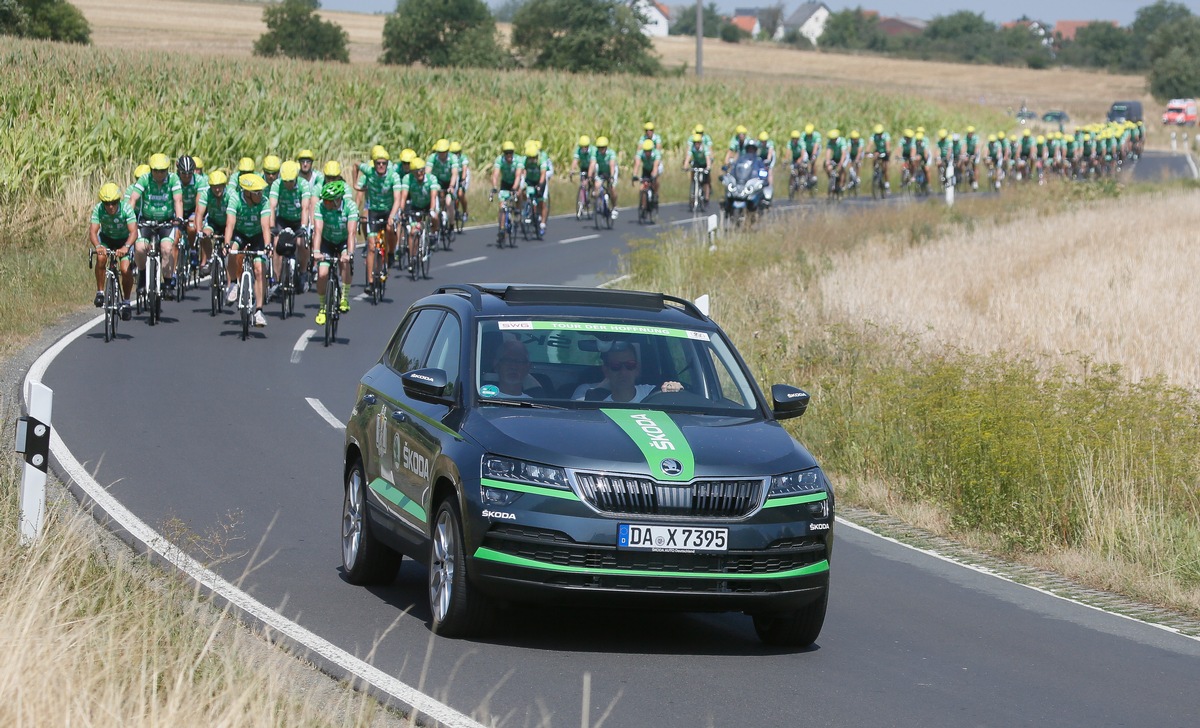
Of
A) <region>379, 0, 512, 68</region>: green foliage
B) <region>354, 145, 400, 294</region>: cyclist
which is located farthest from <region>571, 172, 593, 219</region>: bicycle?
<region>379, 0, 512, 68</region>: green foliage

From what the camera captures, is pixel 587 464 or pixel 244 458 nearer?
pixel 587 464

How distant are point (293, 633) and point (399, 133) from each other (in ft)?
114

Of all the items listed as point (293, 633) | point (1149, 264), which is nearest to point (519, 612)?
point (293, 633)

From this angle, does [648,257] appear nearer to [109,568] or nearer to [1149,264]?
[1149,264]

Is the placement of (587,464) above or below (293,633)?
above

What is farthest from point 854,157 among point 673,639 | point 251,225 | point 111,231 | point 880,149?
point 673,639

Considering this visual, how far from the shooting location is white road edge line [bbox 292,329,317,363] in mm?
19203

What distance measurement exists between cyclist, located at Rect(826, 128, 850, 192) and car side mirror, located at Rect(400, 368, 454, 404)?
121 ft

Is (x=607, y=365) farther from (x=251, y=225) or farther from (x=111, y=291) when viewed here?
(x=251, y=225)

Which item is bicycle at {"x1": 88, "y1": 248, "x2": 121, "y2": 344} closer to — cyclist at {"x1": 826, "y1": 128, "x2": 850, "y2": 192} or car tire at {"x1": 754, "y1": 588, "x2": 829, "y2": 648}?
car tire at {"x1": 754, "y1": 588, "x2": 829, "y2": 648}

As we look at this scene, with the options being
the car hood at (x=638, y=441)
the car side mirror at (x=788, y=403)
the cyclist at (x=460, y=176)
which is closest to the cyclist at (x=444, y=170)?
the cyclist at (x=460, y=176)

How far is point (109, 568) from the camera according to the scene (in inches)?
313

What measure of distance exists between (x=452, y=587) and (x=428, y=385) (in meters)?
0.94

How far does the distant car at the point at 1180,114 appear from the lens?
113 m
